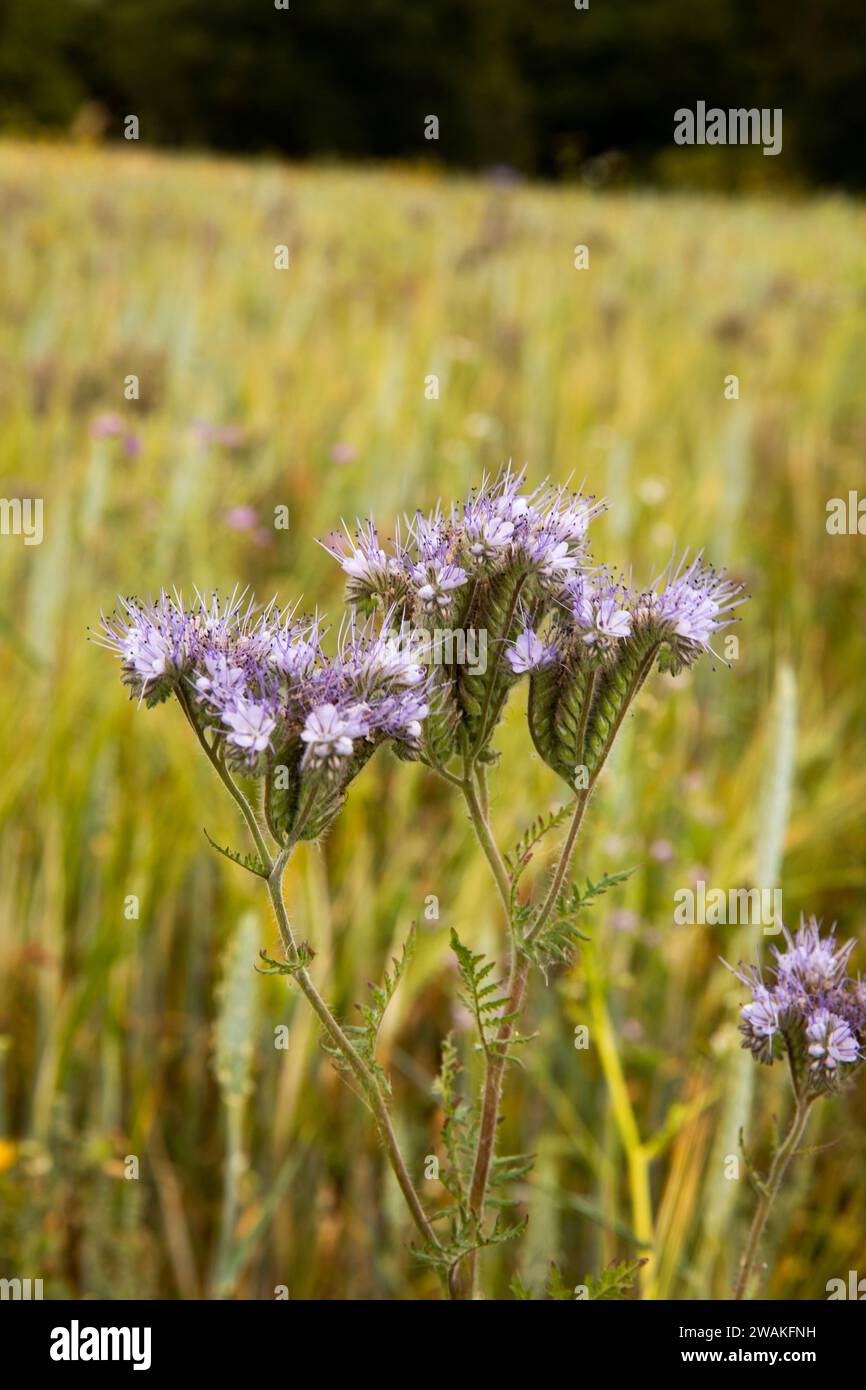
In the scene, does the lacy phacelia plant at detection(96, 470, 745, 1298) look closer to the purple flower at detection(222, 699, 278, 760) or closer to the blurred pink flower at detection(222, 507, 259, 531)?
the purple flower at detection(222, 699, 278, 760)

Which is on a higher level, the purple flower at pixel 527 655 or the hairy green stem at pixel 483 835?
the purple flower at pixel 527 655

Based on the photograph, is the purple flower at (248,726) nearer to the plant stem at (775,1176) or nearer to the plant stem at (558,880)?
the plant stem at (558,880)

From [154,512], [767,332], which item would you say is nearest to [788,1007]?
[154,512]

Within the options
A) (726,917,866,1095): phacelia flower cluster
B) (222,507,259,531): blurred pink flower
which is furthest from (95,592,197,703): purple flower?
(222,507,259,531): blurred pink flower

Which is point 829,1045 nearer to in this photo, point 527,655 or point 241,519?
point 527,655

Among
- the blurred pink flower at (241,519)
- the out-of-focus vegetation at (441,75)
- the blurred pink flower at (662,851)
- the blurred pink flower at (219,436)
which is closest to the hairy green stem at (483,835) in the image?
the blurred pink flower at (662,851)

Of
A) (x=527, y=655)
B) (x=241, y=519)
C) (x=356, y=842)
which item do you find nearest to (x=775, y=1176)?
(x=527, y=655)
